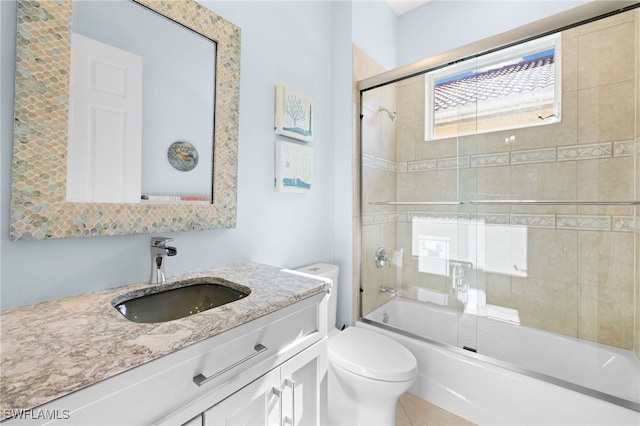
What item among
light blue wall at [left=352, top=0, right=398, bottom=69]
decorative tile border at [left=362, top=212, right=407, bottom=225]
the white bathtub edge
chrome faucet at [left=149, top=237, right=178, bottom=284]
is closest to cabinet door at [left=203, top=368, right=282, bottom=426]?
chrome faucet at [left=149, top=237, right=178, bottom=284]

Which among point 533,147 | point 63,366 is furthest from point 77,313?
point 533,147

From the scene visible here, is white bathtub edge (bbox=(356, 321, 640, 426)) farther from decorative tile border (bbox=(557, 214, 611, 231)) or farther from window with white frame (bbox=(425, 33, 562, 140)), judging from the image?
window with white frame (bbox=(425, 33, 562, 140))

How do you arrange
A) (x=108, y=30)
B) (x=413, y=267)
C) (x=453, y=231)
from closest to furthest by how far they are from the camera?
(x=108, y=30) < (x=453, y=231) < (x=413, y=267)

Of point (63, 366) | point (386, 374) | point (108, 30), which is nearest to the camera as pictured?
point (63, 366)

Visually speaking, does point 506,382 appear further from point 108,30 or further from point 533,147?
point 108,30

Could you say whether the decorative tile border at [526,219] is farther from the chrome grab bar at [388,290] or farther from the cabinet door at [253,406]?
the cabinet door at [253,406]

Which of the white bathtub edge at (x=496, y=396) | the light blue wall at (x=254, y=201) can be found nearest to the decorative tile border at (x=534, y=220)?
the white bathtub edge at (x=496, y=396)

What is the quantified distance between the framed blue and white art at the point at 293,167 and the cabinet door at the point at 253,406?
1.00 m

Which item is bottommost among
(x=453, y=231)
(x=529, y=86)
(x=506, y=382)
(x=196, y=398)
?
(x=506, y=382)

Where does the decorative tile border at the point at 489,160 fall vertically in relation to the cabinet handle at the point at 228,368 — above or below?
above

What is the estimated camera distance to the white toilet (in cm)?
128

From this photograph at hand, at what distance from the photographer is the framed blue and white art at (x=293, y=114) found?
62.4 inches

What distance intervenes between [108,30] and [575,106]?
2410 millimetres

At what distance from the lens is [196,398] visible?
0.69m
